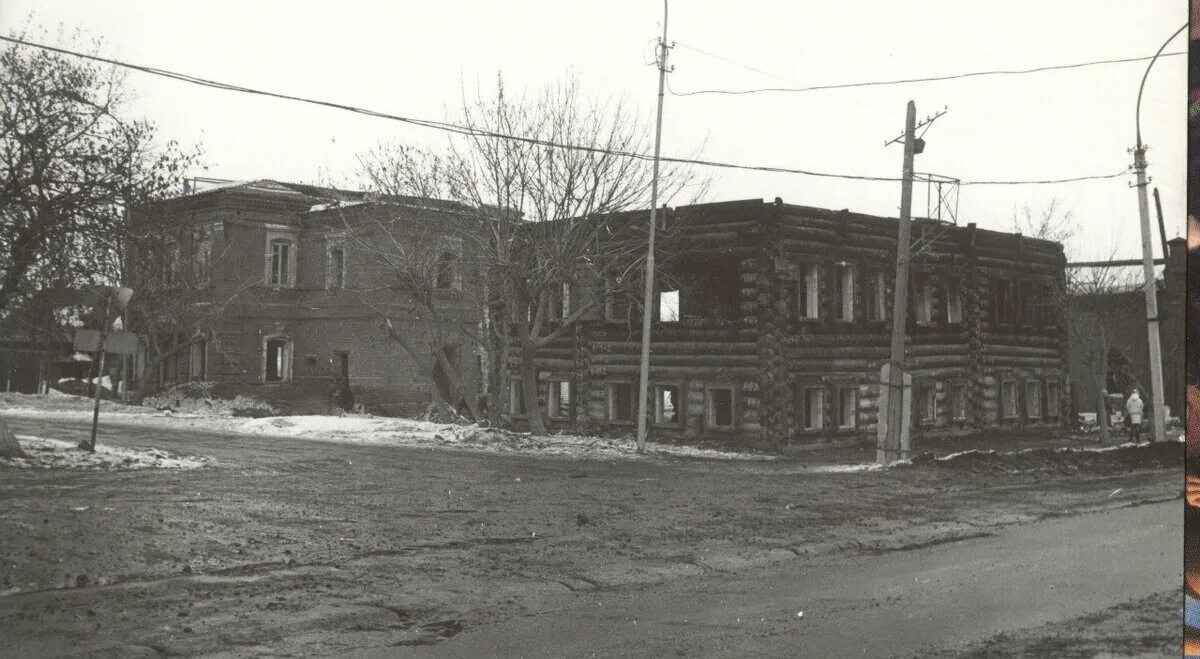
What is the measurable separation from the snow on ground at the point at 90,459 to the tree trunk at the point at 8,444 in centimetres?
11

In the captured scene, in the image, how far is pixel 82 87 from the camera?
41.9ft

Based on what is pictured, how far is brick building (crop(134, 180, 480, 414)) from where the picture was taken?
34875 millimetres

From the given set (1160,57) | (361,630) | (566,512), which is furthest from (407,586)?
(1160,57)

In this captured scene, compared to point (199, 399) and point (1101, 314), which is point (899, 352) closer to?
point (1101, 314)

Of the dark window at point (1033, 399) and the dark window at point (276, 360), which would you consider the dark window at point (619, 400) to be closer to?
the dark window at point (1033, 399)

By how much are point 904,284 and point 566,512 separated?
967 centimetres

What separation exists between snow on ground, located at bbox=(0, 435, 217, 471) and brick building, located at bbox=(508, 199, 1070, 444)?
41.3 feet

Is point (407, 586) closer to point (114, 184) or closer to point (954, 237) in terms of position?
point (114, 184)

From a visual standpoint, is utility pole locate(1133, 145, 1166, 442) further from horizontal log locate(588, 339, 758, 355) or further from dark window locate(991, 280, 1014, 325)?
dark window locate(991, 280, 1014, 325)

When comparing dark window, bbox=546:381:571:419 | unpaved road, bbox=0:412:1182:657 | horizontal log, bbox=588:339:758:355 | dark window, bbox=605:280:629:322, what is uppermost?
dark window, bbox=605:280:629:322

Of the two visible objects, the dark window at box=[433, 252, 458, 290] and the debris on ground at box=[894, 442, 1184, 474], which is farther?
the dark window at box=[433, 252, 458, 290]

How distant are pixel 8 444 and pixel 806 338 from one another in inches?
706

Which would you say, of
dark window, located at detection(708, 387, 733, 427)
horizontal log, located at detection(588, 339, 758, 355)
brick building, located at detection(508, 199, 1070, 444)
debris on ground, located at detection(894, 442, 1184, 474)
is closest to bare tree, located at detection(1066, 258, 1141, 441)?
debris on ground, located at detection(894, 442, 1184, 474)

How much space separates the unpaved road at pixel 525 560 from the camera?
6.49 m
